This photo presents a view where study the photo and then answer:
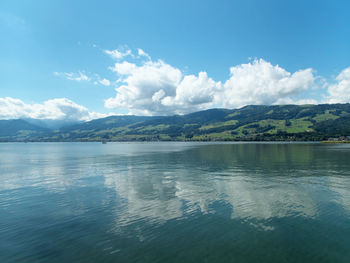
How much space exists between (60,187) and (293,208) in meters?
36.5

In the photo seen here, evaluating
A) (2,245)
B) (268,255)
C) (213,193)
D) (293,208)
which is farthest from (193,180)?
(2,245)

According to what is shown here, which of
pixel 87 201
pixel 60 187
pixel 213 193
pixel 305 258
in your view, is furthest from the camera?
pixel 60 187

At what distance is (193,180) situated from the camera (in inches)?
1588

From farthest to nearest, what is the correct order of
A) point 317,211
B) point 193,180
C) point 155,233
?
point 193,180 < point 317,211 < point 155,233

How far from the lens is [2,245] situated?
1639 cm

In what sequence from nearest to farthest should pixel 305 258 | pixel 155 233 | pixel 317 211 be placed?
pixel 305 258
pixel 155 233
pixel 317 211

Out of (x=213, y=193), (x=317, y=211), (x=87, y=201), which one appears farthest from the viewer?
(x=213, y=193)

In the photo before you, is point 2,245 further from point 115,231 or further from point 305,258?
point 305,258

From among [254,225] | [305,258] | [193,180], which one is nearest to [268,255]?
[305,258]

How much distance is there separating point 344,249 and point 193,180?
87.1 feet

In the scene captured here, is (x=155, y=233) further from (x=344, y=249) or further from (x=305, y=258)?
(x=344, y=249)

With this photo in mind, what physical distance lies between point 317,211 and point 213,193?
12672 millimetres

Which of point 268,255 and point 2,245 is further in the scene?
point 2,245

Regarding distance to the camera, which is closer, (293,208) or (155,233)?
(155,233)
